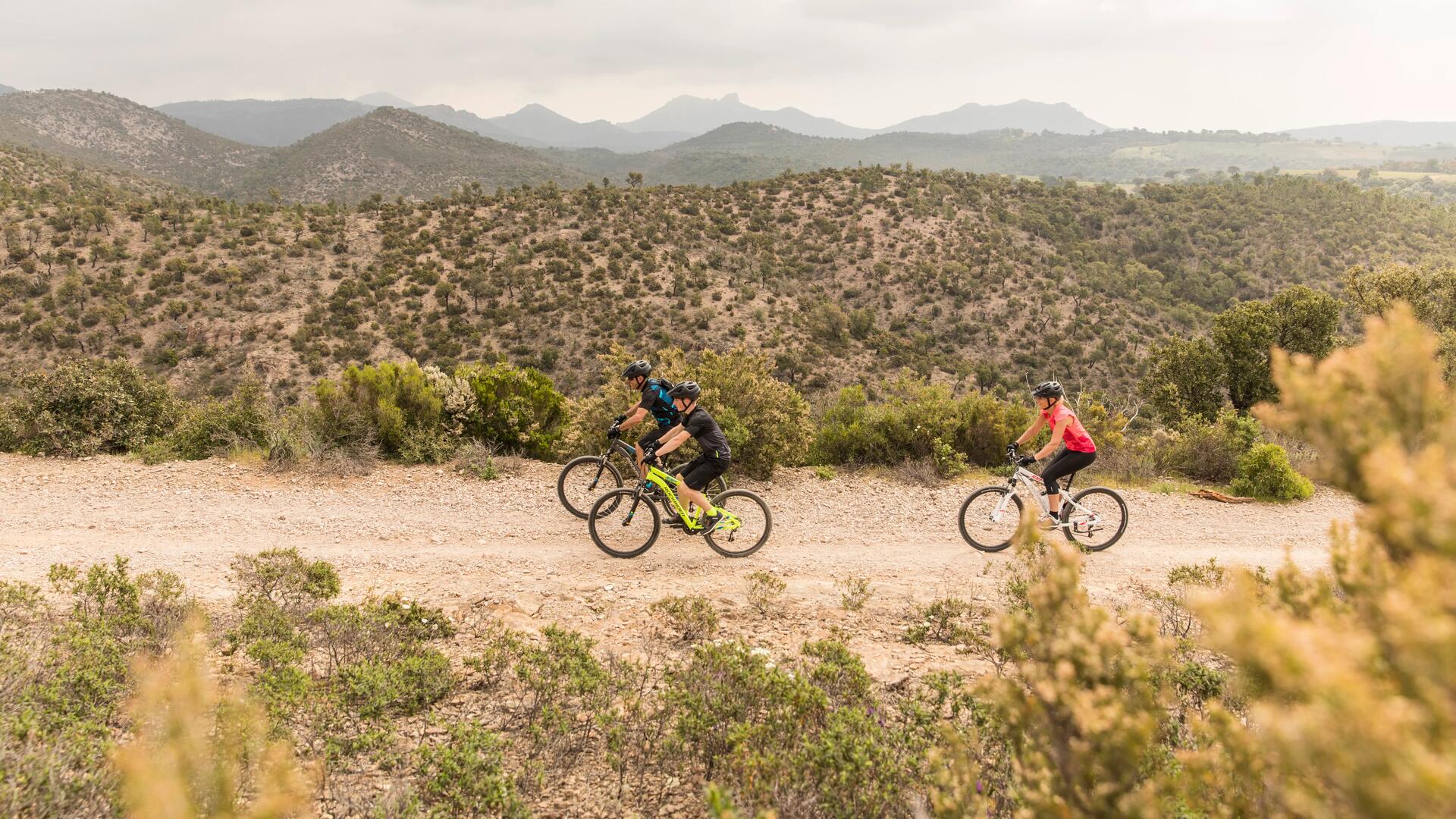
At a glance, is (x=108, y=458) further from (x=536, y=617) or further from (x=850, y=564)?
(x=850, y=564)

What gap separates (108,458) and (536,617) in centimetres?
842

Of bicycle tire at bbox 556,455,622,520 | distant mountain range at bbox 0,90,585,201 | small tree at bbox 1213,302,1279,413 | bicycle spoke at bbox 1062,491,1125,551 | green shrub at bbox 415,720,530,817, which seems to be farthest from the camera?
distant mountain range at bbox 0,90,585,201

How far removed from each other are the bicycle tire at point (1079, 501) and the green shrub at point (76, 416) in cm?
1339

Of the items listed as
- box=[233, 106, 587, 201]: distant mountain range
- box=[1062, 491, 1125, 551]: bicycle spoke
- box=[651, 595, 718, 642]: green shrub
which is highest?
box=[233, 106, 587, 201]: distant mountain range

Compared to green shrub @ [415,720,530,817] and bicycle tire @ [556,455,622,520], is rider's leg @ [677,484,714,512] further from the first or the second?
green shrub @ [415,720,530,817]

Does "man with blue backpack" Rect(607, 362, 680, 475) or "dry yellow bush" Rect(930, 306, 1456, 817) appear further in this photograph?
"man with blue backpack" Rect(607, 362, 680, 475)

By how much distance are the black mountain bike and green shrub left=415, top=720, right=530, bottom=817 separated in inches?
183

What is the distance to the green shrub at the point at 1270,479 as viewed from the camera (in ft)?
33.4

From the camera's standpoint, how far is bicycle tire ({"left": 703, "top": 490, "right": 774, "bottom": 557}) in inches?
300

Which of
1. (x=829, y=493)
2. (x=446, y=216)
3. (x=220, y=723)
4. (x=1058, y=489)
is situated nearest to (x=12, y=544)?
(x=220, y=723)

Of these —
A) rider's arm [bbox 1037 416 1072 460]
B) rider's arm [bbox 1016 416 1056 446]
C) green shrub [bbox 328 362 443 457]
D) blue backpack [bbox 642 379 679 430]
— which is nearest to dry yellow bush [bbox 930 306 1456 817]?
rider's arm [bbox 1037 416 1072 460]

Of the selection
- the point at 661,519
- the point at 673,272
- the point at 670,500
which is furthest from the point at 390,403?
the point at 673,272

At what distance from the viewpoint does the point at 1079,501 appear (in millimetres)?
8406

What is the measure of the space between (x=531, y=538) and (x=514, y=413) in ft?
11.9
